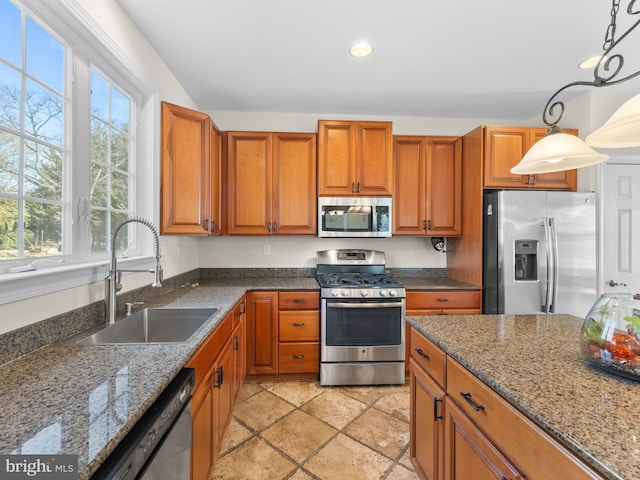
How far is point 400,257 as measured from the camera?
11.1 feet

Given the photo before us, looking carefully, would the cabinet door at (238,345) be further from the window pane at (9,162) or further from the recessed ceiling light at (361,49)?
the recessed ceiling light at (361,49)

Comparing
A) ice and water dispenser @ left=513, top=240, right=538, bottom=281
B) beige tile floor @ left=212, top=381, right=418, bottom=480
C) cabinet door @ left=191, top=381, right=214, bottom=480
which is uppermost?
ice and water dispenser @ left=513, top=240, right=538, bottom=281

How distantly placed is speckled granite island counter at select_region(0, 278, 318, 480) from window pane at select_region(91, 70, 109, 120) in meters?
1.24

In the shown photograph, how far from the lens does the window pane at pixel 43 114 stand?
4.08 feet

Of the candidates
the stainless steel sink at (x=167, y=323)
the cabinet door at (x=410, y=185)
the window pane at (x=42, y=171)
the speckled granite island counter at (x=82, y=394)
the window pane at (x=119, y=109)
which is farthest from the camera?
the cabinet door at (x=410, y=185)

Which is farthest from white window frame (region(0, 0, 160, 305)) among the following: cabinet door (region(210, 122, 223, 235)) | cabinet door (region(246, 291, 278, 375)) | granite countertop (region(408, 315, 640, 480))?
granite countertop (region(408, 315, 640, 480))

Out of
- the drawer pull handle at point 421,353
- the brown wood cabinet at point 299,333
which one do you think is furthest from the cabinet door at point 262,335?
the drawer pull handle at point 421,353

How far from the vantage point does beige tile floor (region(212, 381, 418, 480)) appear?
1749 mm

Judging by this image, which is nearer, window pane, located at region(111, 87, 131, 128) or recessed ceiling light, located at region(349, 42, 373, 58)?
window pane, located at region(111, 87, 131, 128)

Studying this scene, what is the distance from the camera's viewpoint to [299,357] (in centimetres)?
274

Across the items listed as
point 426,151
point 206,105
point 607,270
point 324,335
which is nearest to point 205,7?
point 206,105

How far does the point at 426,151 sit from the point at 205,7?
222 centimetres

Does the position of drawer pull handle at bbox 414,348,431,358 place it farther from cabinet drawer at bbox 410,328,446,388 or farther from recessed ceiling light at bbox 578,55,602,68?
recessed ceiling light at bbox 578,55,602,68

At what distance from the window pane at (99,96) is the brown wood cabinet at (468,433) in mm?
2102
